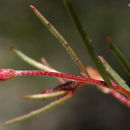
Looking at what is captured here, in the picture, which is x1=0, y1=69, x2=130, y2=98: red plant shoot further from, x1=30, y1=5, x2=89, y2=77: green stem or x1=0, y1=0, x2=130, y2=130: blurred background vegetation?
x1=0, y1=0, x2=130, y2=130: blurred background vegetation

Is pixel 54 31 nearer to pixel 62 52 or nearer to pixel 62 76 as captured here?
pixel 62 76

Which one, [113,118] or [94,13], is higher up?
[94,13]

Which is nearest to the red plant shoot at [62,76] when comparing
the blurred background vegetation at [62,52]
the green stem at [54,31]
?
the green stem at [54,31]

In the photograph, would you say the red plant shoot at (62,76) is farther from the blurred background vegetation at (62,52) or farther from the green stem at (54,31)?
the blurred background vegetation at (62,52)

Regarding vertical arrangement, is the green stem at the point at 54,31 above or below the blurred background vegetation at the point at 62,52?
below

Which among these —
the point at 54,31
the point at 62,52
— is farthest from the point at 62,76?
the point at 62,52

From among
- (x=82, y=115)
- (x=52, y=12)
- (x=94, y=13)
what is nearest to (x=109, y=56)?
(x=94, y=13)

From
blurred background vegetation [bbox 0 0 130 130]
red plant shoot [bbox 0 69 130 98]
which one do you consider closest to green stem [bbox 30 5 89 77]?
red plant shoot [bbox 0 69 130 98]

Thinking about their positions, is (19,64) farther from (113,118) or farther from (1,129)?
(113,118)
